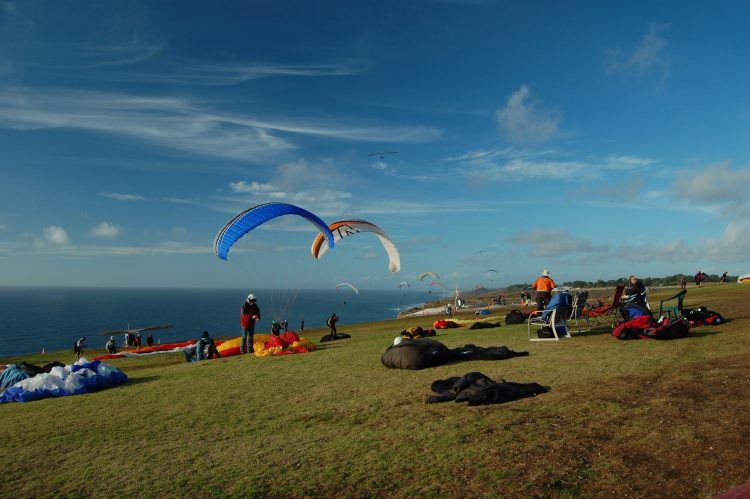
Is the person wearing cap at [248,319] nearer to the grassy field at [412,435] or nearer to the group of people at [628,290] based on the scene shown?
the grassy field at [412,435]

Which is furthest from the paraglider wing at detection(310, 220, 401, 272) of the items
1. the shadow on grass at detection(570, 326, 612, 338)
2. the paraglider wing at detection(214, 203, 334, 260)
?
the shadow on grass at detection(570, 326, 612, 338)

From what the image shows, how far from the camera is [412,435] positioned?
6.11 m

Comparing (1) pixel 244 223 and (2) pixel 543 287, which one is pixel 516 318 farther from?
(1) pixel 244 223

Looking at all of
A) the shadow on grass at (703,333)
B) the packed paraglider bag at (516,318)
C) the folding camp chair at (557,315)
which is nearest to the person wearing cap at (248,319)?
the folding camp chair at (557,315)

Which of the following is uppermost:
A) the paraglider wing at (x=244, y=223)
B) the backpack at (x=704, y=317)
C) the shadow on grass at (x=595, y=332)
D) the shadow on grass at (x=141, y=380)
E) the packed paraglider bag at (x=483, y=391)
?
A: the paraglider wing at (x=244, y=223)

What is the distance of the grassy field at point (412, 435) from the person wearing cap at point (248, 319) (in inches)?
301

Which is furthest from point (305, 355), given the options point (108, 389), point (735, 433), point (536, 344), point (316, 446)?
point (735, 433)

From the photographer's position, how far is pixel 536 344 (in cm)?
1324

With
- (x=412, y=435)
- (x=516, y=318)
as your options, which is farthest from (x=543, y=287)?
(x=412, y=435)

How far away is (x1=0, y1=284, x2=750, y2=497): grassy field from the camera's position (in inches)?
184

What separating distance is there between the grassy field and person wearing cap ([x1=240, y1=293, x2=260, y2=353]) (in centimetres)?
765

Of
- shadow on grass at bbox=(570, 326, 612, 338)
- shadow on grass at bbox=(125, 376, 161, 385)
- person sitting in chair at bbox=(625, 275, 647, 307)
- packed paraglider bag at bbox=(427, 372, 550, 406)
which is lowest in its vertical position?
shadow on grass at bbox=(125, 376, 161, 385)

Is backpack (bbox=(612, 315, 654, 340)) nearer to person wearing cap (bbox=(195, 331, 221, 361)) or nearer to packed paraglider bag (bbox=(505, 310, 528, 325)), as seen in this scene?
packed paraglider bag (bbox=(505, 310, 528, 325))

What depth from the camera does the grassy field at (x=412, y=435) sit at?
467cm
